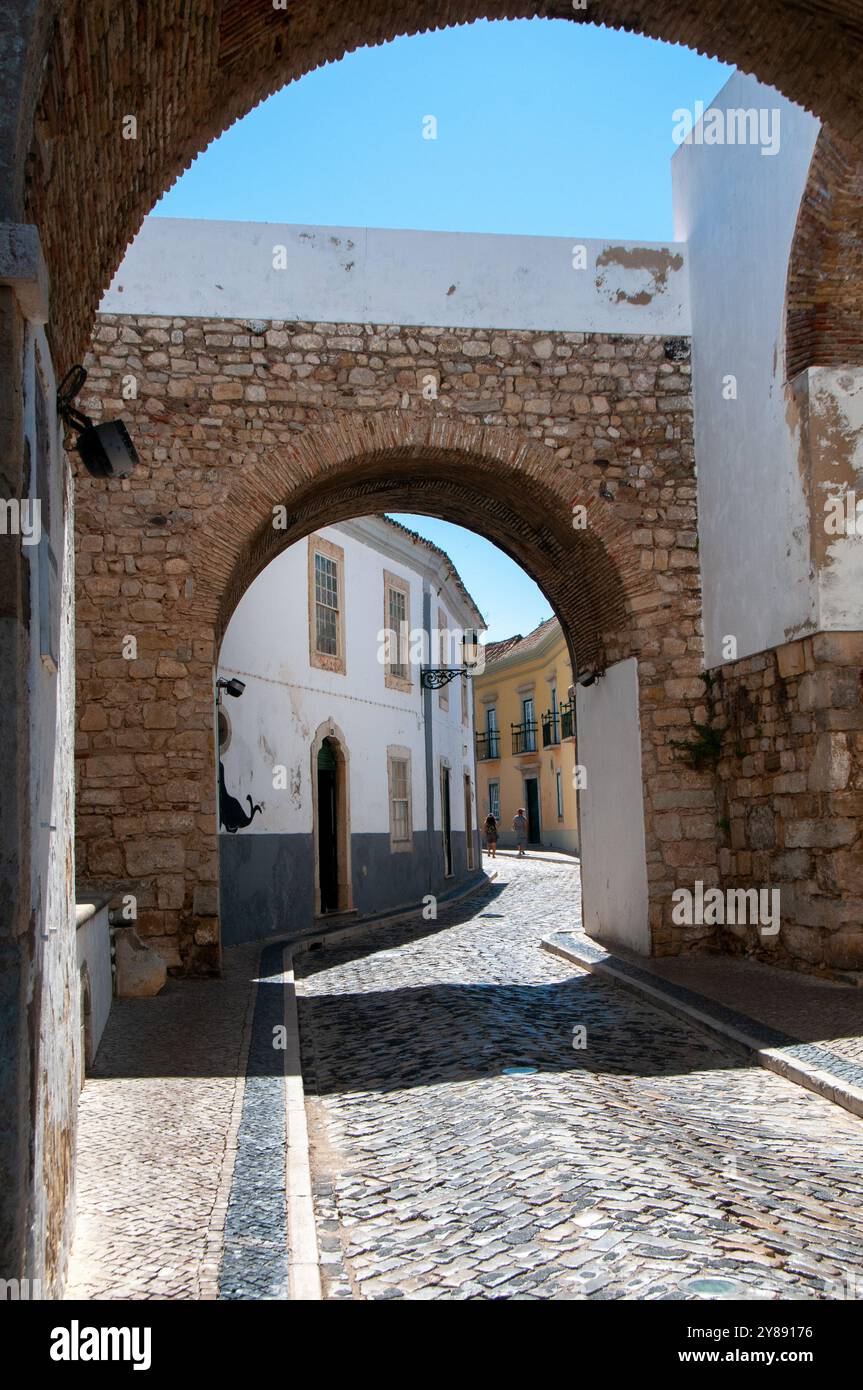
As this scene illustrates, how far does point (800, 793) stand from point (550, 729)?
26545 mm

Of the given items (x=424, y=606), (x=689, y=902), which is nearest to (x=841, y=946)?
(x=689, y=902)

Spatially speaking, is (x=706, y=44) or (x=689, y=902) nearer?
(x=706, y=44)

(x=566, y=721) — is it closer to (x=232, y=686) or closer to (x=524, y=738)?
(x=524, y=738)

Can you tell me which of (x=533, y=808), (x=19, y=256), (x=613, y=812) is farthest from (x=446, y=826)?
(x=19, y=256)

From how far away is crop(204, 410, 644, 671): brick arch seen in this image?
29.5 feet

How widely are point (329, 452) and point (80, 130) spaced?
236 inches

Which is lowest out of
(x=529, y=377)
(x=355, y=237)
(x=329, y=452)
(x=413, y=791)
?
(x=413, y=791)

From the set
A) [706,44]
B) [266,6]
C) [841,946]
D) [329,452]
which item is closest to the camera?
[266,6]

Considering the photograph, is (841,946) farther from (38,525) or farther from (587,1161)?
(38,525)

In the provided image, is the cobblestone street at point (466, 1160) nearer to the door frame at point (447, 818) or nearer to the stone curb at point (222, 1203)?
the stone curb at point (222, 1203)

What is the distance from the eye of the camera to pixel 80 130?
3086 mm

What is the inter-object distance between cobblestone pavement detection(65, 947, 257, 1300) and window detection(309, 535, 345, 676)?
815 cm

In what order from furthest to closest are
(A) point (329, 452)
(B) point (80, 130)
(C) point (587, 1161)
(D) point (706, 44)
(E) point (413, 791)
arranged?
(E) point (413, 791) → (A) point (329, 452) → (D) point (706, 44) → (C) point (587, 1161) → (B) point (80, 130)

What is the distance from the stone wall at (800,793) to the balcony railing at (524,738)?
88.0 ft
